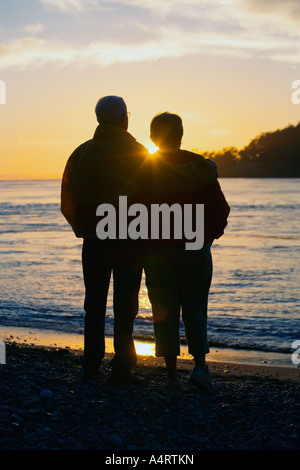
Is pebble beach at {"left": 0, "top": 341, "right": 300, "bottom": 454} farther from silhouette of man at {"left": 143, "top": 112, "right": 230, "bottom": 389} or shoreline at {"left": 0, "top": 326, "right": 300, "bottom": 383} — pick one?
shoreline at {"left": 0, "top": 326, "right": 300, "bottom": 383}

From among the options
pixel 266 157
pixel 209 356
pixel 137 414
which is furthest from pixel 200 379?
pixel 266 157

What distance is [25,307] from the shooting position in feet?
32.1

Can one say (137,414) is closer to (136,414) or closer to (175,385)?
(136,414)

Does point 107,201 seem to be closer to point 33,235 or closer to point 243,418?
point 243,418

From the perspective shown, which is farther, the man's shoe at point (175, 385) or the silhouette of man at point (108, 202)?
the man's shoe at point (175, 385)

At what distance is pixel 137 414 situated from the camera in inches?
154

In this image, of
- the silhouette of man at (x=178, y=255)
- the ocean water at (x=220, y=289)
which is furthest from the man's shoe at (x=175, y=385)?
the ocean water at (x=220, y=289)

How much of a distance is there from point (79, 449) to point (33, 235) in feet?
67.4

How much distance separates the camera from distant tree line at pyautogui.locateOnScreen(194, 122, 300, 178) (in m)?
129

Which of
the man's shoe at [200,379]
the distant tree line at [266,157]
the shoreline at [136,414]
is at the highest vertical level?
the distant tree line at [266,157]

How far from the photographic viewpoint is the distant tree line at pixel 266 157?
129 m

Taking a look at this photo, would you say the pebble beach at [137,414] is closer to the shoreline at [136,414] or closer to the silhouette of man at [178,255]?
the shoreline at [136,414]

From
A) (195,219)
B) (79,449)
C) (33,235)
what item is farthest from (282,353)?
(33,235)

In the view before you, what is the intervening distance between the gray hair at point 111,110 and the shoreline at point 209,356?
2629 millimetres
